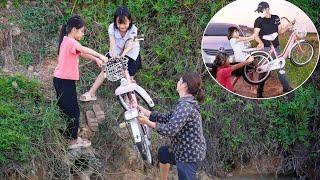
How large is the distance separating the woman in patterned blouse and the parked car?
1.31m

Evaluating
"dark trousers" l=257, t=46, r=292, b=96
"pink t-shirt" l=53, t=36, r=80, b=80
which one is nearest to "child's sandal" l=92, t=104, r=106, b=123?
"pink t-shirt" l=53, t=36, r=80, b=80

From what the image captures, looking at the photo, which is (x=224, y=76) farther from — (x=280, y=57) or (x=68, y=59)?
(x=68, y=59)

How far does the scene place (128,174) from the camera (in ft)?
20.0

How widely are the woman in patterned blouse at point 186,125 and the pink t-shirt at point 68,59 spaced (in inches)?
33.4

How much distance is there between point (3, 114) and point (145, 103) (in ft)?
4.60

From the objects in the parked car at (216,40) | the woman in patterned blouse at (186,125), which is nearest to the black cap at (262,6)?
the parked car at (216,40)

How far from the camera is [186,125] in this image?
4703mm

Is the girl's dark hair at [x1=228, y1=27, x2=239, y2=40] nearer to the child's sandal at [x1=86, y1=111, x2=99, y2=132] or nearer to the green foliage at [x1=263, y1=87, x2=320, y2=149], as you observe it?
the green foliage at [x1=263, y1=87, x2=320, y2=149]

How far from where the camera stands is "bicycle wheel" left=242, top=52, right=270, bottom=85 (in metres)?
6.01

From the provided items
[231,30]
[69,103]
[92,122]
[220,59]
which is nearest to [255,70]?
[220,59]

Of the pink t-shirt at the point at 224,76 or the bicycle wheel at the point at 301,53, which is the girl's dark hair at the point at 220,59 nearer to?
the pink t-shirt at the point at 224,76

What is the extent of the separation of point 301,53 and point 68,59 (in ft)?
8.15

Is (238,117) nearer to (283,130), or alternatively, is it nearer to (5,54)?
(283,130)

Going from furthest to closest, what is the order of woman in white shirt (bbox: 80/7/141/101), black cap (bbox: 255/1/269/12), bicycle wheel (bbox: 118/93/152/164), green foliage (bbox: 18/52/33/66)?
1. green foliage (bbox: 18/52/33/66)
2. black cap (bbox: 255/1/269/12)
3. woman in white shirt (bbox: 80/7/141/101)
4. bicycle wheel (bbox: 118/93/152/164)
